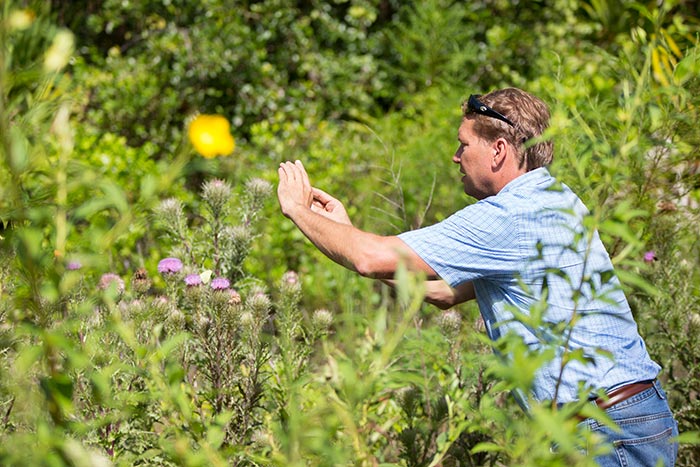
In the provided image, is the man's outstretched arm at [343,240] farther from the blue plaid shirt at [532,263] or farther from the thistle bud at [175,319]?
the thistle bud at [175,319]

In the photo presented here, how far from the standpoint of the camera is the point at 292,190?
2.33 m

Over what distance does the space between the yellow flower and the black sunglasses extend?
3.73ft

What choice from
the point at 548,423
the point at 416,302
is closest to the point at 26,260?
the point at 416,302

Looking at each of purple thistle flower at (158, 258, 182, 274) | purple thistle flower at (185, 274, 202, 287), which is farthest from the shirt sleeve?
purple thistle flower at (158, 258, 182, 274)

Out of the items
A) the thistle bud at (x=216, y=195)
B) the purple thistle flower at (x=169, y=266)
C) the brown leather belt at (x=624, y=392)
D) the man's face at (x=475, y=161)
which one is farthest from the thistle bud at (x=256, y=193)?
the brown leather belt at (x=624, y=392)

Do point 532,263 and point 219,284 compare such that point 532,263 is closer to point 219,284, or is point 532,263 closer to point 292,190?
point 292,190

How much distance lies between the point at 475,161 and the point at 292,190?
52cm

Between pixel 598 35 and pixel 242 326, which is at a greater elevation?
pixel 242 326

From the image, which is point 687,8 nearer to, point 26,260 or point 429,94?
point 429,94

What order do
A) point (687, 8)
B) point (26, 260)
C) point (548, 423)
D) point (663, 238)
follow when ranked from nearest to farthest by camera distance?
point (548, 423), point (26, 260), point (663, 238), point (687, 8)

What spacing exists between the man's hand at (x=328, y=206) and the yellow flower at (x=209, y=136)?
1.13 meters

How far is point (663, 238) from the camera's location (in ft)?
9.12

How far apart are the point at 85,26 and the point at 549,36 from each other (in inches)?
146

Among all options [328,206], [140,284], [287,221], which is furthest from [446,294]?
[287,221]
